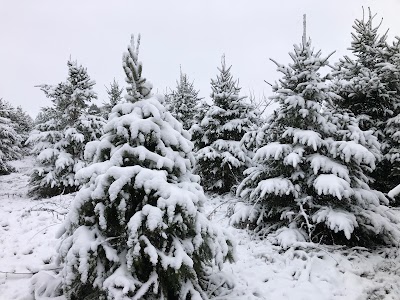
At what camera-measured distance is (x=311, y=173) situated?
295 inches

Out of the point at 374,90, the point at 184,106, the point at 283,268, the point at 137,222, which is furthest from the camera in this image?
the point at 184,106

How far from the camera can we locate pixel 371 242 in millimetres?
7027

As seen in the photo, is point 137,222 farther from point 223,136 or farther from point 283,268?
point 223,136

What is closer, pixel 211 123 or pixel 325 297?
pixel 325 297

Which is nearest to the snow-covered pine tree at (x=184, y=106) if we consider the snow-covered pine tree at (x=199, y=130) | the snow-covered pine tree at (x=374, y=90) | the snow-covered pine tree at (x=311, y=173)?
the snow-covered pine tree at (x=199, y=130)

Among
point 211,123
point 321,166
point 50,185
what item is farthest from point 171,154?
point 50,185

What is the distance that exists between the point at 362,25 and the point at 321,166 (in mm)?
7930

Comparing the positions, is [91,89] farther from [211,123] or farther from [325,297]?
[325,297]

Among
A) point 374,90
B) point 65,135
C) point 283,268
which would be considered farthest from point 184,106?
point 283,268

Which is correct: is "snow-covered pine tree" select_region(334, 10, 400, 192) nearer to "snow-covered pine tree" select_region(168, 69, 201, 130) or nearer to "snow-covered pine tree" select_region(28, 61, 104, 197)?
"snow-covered pine tree" select_region(168, 69, 201, 130)

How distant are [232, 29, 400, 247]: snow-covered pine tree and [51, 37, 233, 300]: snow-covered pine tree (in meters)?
2.81

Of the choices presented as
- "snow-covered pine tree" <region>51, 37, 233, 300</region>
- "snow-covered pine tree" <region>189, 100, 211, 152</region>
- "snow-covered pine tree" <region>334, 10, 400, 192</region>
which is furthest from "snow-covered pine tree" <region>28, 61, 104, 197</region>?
"snow-covered pine tree" <region>334, 10, 400, 192</region>

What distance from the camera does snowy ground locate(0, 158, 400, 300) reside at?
517 centimetres

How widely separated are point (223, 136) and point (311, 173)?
5.89 metres
